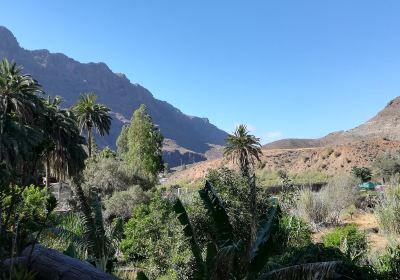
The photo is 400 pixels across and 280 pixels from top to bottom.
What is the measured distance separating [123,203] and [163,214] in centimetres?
1312

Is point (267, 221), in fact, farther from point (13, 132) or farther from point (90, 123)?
point (90, 123)

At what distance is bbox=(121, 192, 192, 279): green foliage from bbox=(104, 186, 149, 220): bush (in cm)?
850

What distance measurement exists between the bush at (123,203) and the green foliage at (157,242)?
8505 millimetres

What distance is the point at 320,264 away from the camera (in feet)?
23.5

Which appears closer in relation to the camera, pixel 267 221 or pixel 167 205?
pixel 267 221

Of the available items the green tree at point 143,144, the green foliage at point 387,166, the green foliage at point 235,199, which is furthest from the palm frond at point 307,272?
the green foliage at point 387,166

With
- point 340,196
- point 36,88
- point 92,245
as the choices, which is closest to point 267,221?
point 92,245

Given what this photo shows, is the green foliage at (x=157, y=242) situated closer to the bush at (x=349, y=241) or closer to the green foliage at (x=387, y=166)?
the bush at (x=349, y=241)

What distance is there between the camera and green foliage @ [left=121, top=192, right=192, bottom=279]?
52.7ft

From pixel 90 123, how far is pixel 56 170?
46.0ft

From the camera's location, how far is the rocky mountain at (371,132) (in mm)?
105075

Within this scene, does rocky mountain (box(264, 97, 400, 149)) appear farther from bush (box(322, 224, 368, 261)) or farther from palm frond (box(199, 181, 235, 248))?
palm frond (box(199, 181, 235, 248))

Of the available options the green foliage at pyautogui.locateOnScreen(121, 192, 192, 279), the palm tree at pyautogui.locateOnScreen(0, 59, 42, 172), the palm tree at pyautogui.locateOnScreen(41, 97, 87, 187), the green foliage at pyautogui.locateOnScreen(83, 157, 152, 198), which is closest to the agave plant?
the green foliage at pyautogui.locateOnScreen(121, 192, 192, 279)

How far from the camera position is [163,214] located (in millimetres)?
23609
